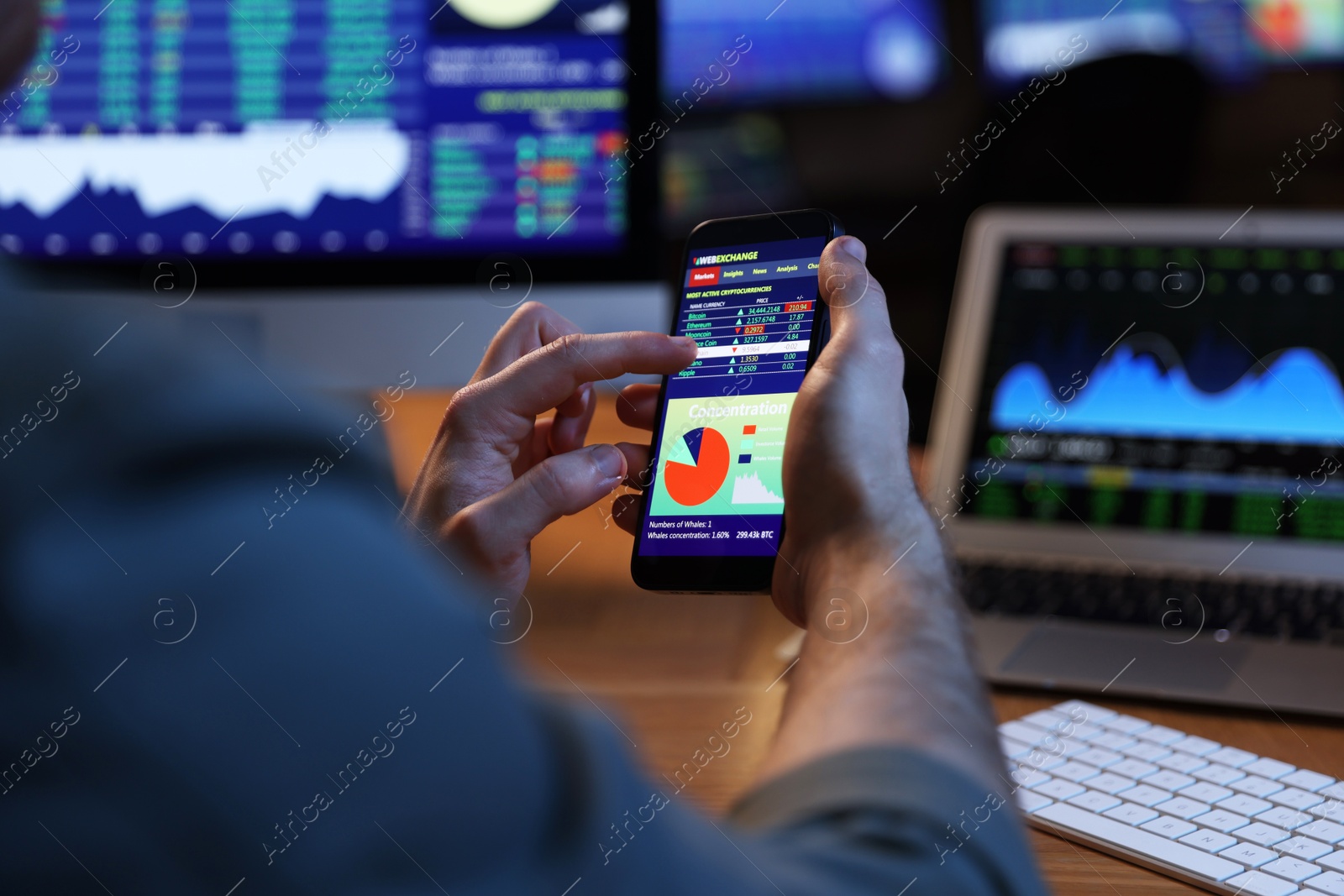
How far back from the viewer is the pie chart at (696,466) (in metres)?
0.64

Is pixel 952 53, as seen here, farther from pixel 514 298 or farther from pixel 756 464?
pixel 756 464

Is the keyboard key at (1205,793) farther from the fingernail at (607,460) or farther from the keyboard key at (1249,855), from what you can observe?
the fingernail at (607,460)

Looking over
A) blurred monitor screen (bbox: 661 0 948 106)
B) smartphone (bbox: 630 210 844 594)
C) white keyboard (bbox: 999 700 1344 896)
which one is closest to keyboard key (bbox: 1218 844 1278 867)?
white keyboard (bbox: 999 700 1344 896)

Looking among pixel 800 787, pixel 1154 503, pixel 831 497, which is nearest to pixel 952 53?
pixel 1154 503

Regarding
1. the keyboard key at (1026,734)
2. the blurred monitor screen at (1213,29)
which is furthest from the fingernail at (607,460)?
the blurred monitor screen at (1213,29)

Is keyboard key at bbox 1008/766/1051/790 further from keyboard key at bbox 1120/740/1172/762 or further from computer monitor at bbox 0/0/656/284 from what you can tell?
computer monitor at bbox 0/0/656/284

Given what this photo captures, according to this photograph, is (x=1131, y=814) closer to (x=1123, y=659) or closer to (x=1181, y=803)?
(x=1181, y=803)

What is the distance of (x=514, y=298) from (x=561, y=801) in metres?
0.72

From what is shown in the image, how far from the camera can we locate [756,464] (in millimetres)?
629

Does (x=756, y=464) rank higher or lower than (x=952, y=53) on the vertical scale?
lower

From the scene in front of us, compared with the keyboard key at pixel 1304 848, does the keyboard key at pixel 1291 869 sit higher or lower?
lower

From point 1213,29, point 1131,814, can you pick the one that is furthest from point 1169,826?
point 1213,29

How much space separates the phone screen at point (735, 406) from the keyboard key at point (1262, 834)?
26 centimetres

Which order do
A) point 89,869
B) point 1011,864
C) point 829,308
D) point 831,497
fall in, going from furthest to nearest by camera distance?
point 829,308, point 831,497, point 1011,864, point 89,869
